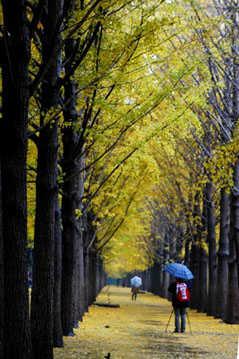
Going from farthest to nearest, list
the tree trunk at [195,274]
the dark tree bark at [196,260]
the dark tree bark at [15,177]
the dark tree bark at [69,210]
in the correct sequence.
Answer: the tree trunk at [195,274] < the dark tree bark at [196,260] < the dark tree bark at [69,210] < the dark tree bark at [15,177]

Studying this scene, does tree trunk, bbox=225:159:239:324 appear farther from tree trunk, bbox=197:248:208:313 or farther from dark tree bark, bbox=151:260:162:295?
dark tree bark, bbox=151:260:162:295

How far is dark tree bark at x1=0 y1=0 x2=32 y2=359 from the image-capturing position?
8203mm

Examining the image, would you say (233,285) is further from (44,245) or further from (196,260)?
(196,260)

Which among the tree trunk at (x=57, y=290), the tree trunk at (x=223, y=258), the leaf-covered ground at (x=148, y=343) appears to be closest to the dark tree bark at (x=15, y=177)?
the leaf-covered ground at (x=148, y=343)

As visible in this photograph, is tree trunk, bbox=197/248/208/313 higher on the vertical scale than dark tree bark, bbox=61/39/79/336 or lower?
lower

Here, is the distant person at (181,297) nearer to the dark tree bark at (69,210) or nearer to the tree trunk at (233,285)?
the tree trunk at (233,285)

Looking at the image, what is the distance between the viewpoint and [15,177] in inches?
327

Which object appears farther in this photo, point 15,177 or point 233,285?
point 233,285

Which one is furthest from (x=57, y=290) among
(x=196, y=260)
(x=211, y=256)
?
(x=196, y=260)

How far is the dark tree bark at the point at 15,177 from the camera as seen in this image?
26.9 ft

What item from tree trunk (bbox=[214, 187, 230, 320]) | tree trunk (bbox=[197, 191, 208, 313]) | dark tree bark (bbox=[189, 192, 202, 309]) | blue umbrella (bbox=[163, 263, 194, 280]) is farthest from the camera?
dark tree bark (bbox=[189, 192, 202, 309])

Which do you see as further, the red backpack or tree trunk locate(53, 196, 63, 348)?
the red backpack

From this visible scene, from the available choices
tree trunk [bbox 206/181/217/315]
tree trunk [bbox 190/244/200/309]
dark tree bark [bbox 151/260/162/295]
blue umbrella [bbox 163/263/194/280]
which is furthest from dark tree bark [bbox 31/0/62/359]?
dark tree bark [bbox 151/260/162/295]

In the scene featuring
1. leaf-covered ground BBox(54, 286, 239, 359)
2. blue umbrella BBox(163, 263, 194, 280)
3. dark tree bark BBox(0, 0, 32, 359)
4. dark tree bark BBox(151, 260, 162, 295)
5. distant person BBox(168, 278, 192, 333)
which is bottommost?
dark tree bark BBox(151, 260, 162, 295)
